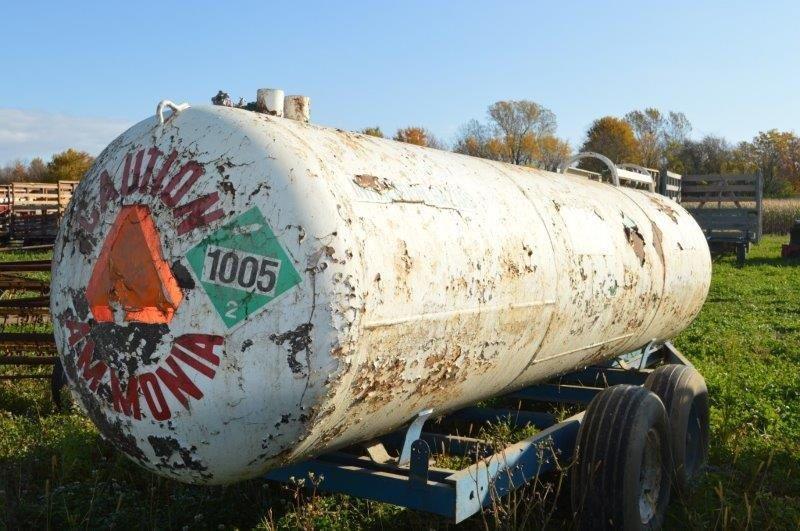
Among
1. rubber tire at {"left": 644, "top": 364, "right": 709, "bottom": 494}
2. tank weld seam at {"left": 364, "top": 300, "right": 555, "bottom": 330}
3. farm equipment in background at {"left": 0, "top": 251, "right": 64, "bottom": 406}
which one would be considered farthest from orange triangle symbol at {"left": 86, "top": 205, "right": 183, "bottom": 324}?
farm equipment in background at {"left": 0, "top": 251, "right": 64, "bottom": 406}

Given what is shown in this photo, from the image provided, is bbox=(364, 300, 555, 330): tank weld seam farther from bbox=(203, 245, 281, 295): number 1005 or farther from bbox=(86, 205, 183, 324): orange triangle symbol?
bbox=(86, 205, 183, 324): orange triangle symbol

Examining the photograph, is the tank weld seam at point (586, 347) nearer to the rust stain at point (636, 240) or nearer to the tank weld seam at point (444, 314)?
the tank weld seam at point (444, 314)

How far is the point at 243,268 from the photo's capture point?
278 cm

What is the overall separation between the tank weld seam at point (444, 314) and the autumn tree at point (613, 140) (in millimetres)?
70251

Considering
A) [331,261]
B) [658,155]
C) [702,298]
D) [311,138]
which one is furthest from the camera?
[658,155]

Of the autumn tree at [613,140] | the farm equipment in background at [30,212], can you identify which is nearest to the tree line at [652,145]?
the autumn tree at [613,140]

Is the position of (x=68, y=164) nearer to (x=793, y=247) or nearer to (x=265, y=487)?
(x=793, y=247)

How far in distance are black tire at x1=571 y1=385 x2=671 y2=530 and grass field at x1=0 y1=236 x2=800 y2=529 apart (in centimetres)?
30

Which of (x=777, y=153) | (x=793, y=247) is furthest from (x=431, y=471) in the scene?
(x=777, y=153)

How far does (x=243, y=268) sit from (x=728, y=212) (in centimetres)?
1888

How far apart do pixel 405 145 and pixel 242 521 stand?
7.05ft

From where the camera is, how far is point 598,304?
4.52m

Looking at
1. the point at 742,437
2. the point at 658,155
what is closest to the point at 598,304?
the point at 742,437

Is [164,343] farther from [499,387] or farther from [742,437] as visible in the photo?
[742,437]
